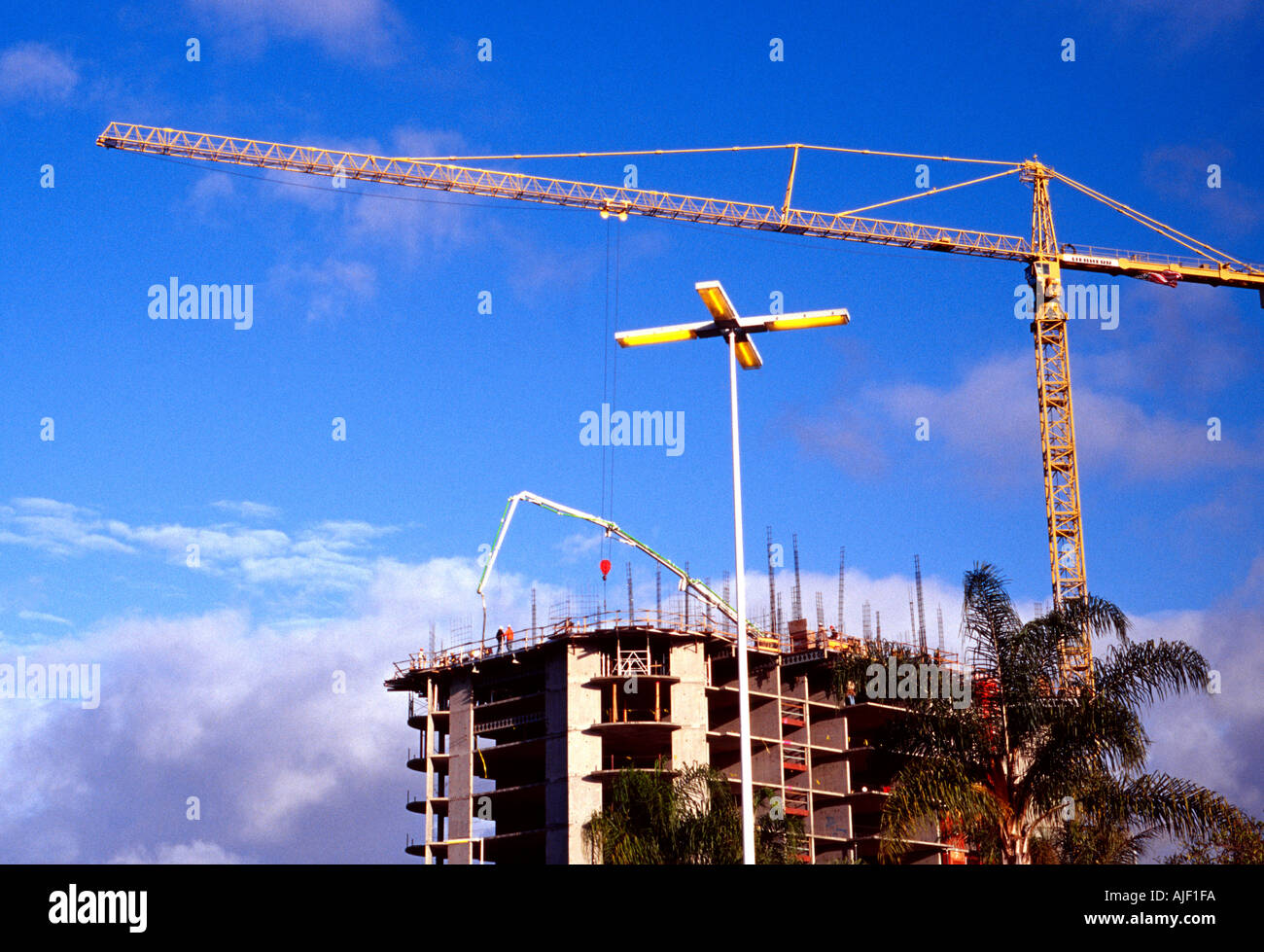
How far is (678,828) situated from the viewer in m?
52.4

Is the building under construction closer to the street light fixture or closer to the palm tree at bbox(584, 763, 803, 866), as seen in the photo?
the palm tree at bbox(584, 763, 803, 866)

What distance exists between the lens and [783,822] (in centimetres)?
6244

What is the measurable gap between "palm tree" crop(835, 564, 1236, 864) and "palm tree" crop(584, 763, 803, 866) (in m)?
14.6

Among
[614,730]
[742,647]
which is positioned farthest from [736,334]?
[614,730]

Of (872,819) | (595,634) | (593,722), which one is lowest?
(872,819)

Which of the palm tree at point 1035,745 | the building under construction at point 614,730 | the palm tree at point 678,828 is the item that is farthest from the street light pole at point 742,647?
the building under construction at point 614,730

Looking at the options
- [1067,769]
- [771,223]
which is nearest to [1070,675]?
[1067,769]

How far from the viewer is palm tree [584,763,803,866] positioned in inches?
2009

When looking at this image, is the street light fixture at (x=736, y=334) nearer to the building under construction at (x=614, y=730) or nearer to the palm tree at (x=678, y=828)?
the palm tree at (x=678, y=828)

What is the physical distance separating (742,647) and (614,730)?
63.6m
